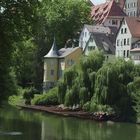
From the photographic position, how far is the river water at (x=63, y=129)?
1516 inches

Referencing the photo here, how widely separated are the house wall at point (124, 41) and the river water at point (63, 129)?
24955mm

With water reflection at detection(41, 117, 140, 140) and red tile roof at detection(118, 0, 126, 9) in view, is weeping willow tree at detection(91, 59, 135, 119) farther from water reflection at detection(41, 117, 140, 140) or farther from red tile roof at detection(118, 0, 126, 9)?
red tile roof at detection(118, 0, 126, 9)

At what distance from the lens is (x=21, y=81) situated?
88.5 meters

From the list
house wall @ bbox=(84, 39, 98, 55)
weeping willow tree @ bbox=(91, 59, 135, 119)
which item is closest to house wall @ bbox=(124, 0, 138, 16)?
house wall @ bbox=(84, 39, 98, 55)

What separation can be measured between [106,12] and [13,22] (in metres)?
94.6

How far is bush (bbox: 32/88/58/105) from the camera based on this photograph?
67.8 meters

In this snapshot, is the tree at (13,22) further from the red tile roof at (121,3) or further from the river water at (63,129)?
the red tile roof at (121,3)

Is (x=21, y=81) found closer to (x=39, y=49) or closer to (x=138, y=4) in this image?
(x=39, y=49)

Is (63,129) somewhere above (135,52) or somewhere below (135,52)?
below

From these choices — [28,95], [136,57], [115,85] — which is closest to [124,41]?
[136,57]

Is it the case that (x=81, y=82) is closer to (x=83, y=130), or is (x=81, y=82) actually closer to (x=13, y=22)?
(x=83, y=130)

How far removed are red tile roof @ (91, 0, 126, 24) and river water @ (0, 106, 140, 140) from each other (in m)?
58.4

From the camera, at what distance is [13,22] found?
23.0 meters

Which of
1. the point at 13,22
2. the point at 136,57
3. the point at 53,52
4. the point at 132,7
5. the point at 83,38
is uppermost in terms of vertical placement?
the point at 132,7
